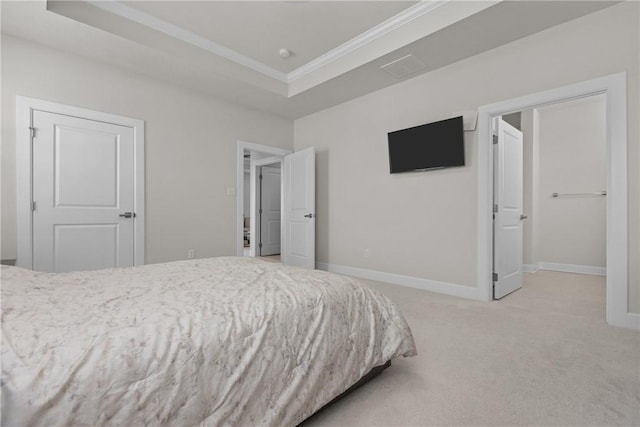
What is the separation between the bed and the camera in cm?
77

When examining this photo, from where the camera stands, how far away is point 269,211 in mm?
7035

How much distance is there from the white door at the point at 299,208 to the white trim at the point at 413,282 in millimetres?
487

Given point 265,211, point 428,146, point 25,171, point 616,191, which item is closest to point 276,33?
point 428,146

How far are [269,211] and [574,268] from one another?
5.79 m

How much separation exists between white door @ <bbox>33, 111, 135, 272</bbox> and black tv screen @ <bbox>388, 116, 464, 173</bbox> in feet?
10.6

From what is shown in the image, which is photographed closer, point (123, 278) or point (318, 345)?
point (318, 345)

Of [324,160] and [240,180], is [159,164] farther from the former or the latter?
[324,160]

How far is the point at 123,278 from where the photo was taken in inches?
59.9

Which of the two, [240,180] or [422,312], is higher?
[240,180]

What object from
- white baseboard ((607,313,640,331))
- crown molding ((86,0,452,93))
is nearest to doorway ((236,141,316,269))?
crown molding ((86,0,452,93))

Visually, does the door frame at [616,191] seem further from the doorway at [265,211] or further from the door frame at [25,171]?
the doorway at [265,211]

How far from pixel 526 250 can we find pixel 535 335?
3.25 m

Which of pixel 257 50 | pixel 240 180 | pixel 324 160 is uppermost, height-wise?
pixel 257 50

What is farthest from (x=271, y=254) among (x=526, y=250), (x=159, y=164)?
(x=526, y=250)
